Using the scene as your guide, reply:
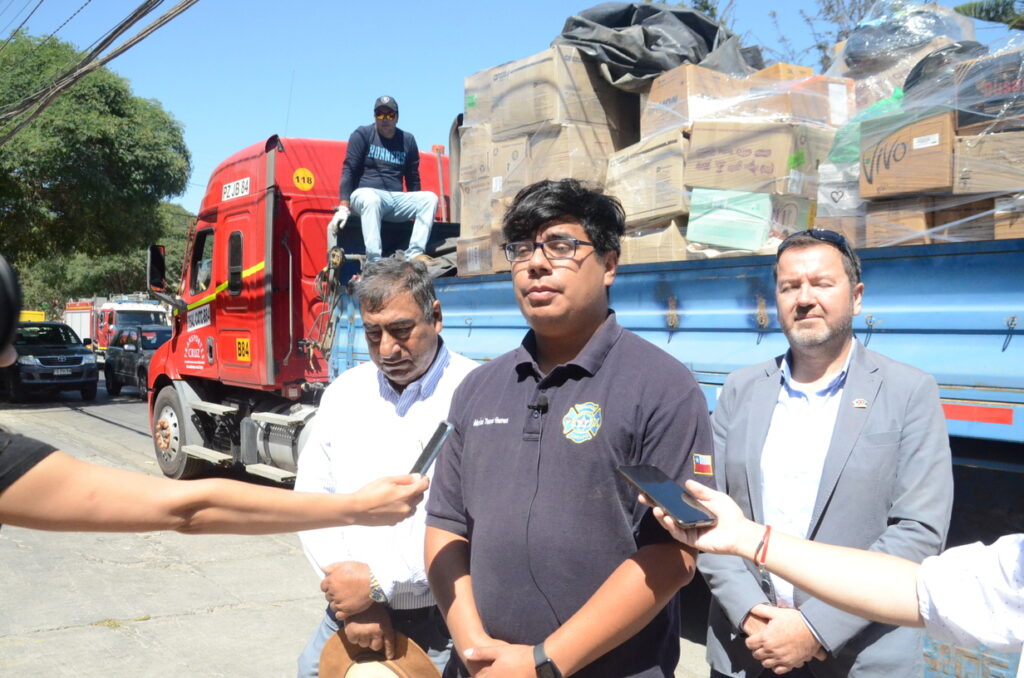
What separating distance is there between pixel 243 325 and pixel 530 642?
658 centimetres

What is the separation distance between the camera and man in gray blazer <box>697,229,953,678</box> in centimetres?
215

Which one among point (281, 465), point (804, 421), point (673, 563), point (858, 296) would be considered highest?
point (858, 296)

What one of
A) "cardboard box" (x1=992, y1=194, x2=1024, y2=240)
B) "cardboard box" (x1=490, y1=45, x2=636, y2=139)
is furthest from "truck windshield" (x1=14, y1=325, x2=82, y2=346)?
"cardboard box" (x1=992, y1=194, x2=1024, y2=240)

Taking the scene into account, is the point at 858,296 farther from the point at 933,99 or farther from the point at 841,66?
the point at 841,66

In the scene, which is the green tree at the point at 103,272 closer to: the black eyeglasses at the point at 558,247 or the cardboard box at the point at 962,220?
the cardboard box at the point at 962,220

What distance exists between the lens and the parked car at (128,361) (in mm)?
19375

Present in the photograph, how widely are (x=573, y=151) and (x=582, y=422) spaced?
2.91m

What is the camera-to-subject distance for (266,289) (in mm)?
7430

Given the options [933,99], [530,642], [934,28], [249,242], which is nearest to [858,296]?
[933,99]

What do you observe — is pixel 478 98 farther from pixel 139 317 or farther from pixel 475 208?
pixel 139 317

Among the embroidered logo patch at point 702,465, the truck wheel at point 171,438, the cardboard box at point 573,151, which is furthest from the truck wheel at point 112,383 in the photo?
the embroidered logo patch at point 702,465

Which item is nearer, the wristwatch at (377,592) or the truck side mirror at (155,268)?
the wristwatch at (377,592)

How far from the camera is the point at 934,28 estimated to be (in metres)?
3.90

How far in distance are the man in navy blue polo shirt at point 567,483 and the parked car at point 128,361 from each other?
1890cm
